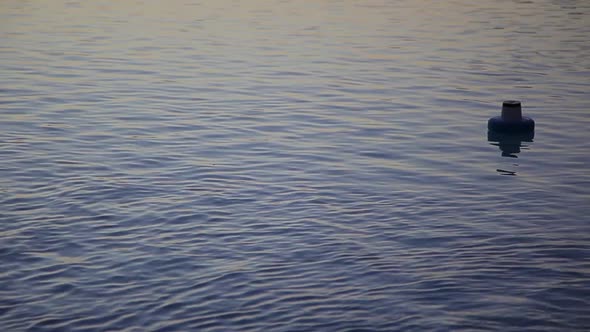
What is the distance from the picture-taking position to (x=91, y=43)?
28656 mm

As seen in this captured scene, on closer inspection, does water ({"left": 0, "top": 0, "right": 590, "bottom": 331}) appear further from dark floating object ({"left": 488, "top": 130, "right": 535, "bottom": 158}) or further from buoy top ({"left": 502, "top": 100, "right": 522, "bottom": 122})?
buoy top ({"left": 502, "top": 100, "right": 522, "bottom": 122})

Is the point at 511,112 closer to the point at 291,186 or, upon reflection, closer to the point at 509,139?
the point at 509,139

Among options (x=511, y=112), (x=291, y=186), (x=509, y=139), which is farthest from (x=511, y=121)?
(x=291, y=186)

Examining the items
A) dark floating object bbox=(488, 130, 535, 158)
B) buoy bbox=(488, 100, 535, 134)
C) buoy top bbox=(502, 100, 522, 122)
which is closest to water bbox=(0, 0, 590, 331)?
dark floating object bbox=(488, 130, 535, 158)

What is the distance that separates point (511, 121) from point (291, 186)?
5.16m

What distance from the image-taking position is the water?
34.0 ft

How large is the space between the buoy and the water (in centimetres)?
35

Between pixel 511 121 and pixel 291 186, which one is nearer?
pixel 291 186

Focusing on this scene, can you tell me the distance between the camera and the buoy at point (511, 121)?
1786 centimetres

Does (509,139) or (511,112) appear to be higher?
(511,112)

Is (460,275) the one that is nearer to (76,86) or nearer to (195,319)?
(195,319)

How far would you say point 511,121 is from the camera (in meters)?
17.9

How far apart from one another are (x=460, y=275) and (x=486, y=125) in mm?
8162

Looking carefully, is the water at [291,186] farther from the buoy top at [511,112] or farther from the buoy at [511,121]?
the buoy top at [511,112]
